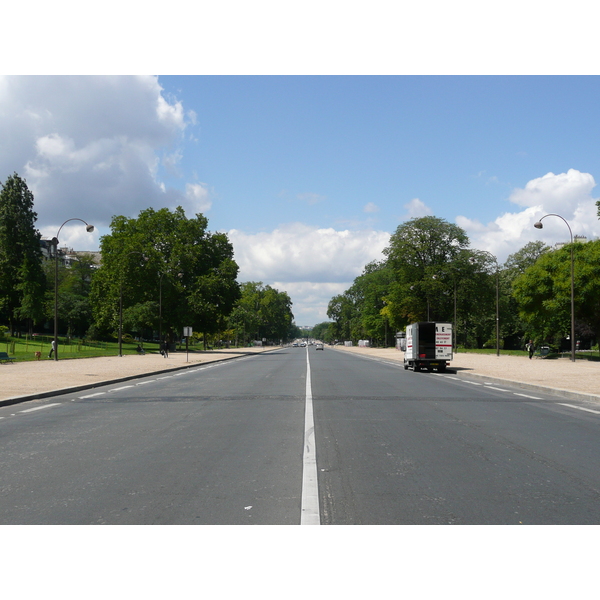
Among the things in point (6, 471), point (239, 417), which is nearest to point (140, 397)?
point (239, 417)

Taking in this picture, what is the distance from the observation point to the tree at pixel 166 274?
67.3 metres

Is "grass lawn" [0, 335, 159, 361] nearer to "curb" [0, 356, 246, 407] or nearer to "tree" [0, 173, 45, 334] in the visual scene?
"tree" [0, 173, 45, 334]

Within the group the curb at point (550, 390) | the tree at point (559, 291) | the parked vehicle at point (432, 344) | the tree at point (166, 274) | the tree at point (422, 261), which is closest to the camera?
the curb at point (550, 390)

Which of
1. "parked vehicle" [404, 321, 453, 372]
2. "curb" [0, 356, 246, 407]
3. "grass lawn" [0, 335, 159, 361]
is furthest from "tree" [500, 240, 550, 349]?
"curb" [0, 356, 246, 407]

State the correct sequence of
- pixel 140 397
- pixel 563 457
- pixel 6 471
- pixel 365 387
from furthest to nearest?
pixel 365 387 → pixel 140 397 → pixel 563 457 → pixel 6 471

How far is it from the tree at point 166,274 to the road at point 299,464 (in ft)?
178

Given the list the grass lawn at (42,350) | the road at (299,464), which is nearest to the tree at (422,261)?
the grass lawn at (42,350)

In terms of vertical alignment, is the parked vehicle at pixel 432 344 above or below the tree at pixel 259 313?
below

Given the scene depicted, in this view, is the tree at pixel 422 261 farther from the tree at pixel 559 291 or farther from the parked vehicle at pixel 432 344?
the parked vehicle at pixel 432 344

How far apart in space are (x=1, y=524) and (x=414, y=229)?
3234 inches

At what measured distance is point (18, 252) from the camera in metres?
85.7
